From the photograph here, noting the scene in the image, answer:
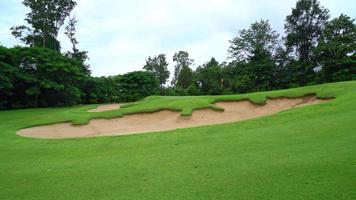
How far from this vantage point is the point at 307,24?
161ft

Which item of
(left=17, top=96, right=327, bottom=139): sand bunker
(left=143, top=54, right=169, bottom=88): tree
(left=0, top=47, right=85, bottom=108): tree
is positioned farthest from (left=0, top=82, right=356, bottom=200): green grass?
(left=143, top=54, right=169, bottom=88): tree

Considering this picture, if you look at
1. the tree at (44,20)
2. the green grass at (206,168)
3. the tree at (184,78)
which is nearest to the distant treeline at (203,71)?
the tree at (44,20)

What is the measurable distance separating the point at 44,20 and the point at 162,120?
36.5 m

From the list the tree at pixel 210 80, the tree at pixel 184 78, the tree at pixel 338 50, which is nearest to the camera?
the tree at pixel 338 50

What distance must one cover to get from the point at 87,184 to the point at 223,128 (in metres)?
7.42

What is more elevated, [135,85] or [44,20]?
[44,20]

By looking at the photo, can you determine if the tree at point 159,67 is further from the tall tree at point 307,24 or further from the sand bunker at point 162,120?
the sand bunker at point 162,120

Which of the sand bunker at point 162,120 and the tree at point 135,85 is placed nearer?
the sand bunker at point 162,120

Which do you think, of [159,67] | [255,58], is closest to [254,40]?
[255,58]

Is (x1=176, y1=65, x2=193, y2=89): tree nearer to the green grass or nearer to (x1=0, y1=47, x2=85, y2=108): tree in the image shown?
(x1=0, y1=47, x2=85, y2=108): tree

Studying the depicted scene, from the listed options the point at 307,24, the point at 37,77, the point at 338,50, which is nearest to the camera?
the point at 37,77

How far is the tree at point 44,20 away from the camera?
42750 millimetres

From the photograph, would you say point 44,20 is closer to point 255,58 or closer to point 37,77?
point 37,77

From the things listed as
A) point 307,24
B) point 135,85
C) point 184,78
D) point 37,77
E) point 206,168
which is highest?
point 307,24
